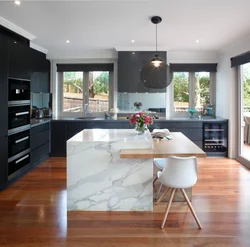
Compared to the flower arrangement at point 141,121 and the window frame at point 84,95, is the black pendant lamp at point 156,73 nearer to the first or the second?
the flower arrangement at point 141,121

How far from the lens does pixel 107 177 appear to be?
3141 mm

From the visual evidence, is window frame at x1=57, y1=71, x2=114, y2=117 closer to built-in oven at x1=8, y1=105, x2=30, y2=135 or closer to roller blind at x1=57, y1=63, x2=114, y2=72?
roller blind at x1=57, y1=63, x2=114, y2=72

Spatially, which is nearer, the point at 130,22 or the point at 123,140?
the point at 123,140

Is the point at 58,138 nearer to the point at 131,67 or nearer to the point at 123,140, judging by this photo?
the point at 131,67

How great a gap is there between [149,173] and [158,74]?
1587 millimetres

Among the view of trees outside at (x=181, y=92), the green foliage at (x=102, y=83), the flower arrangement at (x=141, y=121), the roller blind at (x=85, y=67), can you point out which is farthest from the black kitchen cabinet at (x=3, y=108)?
the view of trees outside at (x=181, y=92)

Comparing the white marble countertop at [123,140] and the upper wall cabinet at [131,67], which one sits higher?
the upper wall cabinet at [131,67]

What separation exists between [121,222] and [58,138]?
11.7ft

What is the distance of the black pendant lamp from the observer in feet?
12.5

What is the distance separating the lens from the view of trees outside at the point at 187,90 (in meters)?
6.69

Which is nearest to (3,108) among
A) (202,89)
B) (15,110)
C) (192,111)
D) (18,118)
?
(15,110)

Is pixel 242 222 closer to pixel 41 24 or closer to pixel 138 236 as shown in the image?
pixel 138 236

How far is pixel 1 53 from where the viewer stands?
3.73 meters

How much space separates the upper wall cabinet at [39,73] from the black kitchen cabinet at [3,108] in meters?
1.31
